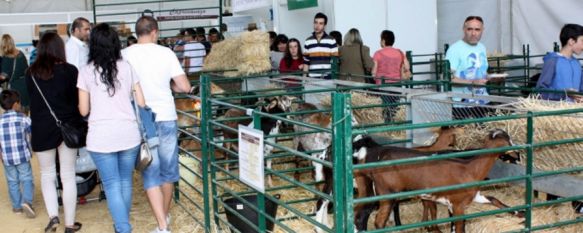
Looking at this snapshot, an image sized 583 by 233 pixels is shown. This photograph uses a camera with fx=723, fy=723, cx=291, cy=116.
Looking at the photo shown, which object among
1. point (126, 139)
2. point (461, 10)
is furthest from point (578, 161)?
point (461, 10)

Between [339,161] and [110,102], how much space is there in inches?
98.8

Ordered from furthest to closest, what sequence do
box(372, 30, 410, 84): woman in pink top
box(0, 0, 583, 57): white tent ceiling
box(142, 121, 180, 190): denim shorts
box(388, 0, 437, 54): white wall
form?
box(388, 0, 437, 54): white wall
box(0, 0, 583, 57): white tent ceiling
box(372, 30, 410, 84): woman in pink top
box(142, 121, 180, 190): denim shorts

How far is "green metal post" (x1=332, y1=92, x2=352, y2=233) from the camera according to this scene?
3486 millimetres

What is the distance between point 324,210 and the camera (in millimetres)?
5242

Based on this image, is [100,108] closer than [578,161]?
No

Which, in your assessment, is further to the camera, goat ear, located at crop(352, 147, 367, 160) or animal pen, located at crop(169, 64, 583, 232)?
goat ear, located at crop(352, 147, 367, 160)

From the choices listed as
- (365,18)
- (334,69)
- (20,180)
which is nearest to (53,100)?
(20,180)

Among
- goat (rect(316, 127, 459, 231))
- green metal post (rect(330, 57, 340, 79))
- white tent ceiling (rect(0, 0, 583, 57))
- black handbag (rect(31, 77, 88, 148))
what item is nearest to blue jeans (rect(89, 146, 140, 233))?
black handbag (rect(31, 77, 88, 148))

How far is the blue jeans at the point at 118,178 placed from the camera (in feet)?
18.0

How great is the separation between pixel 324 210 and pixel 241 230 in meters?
0.70

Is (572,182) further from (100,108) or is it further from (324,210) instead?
(100,108)

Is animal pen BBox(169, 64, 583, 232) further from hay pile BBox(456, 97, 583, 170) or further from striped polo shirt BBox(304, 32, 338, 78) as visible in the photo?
striped polo shirt BBox(304, 32, 338, 78)

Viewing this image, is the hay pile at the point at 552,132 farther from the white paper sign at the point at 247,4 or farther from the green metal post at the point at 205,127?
the white paper sign at the point at 247,4

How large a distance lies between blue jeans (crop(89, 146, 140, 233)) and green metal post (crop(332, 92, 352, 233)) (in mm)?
2431
